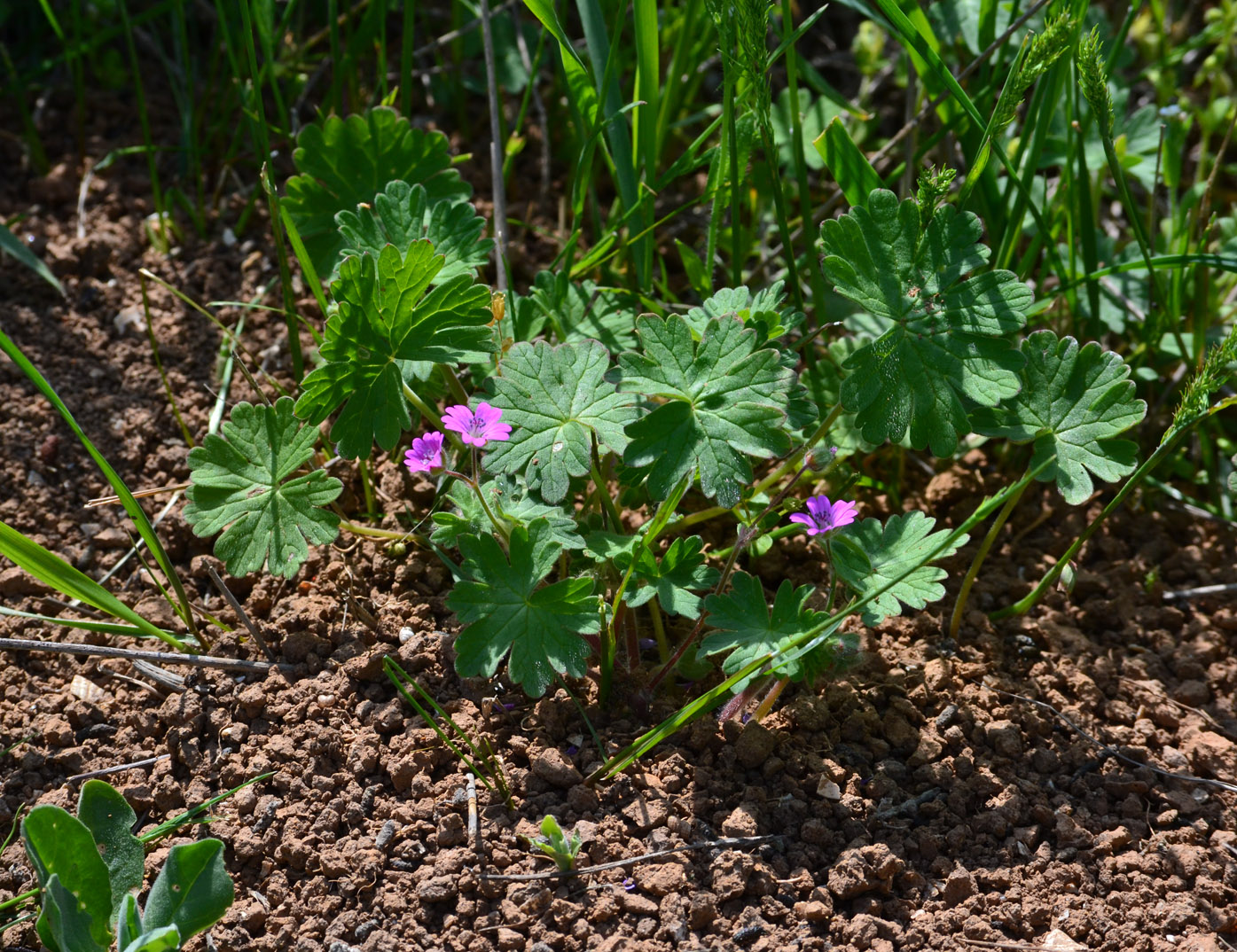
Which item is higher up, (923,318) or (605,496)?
(923,318)

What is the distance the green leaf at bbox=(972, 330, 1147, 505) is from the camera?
84.6 inches

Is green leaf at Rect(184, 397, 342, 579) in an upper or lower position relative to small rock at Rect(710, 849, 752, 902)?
upper

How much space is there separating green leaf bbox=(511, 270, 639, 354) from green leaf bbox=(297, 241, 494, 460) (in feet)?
0.85

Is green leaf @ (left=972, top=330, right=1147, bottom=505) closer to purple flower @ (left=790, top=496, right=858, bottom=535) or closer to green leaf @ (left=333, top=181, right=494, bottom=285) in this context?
purple flower @ (left=790, top=496, right=858, bottom=535)

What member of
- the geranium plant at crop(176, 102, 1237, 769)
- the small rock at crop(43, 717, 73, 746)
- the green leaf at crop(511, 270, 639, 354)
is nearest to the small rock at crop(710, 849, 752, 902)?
the geranium plant at crop(176, 102, 1237, 769)

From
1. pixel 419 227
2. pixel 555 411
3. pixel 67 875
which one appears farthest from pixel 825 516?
pixel 67 875

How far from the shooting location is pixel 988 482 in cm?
265

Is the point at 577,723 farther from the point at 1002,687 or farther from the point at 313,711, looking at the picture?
the point at 1002,687

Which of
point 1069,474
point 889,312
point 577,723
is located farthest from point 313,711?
point 1069,474

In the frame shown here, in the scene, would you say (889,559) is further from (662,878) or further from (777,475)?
(662,878)

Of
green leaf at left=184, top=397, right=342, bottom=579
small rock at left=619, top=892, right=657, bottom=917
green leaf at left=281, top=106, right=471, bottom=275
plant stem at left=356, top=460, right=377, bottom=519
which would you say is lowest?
small rock at left=619, top=892, right=657, bottom=917

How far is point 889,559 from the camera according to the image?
204cm

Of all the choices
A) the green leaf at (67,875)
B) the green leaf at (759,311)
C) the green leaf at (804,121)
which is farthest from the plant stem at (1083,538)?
the green leaf at (67,875)

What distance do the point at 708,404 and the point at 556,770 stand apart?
72 centimetres
